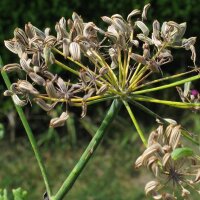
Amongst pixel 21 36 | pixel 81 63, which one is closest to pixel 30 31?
pixel 21 36

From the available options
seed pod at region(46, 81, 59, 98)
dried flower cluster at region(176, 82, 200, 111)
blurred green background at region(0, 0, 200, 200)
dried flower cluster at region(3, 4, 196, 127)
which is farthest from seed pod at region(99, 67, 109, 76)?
blurred green background at region(0, 0, 200, 200)

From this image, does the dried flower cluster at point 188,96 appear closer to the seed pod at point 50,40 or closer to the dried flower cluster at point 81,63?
the dried flower cluster at point 81,63

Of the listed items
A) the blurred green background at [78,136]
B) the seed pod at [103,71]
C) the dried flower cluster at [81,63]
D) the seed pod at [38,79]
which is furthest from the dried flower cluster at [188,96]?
the blurred green background at [78,136]

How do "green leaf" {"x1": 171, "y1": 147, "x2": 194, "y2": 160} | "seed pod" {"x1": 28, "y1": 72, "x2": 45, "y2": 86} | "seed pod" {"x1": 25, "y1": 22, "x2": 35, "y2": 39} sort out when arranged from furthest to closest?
"seed pod" {"x1": 25, "y1": 22, "x2": 35, "y2": 39} → "seed pod" {"x1": 28, "y1": 72, "x2": 45, "y2": 86} → "green leaf" {"x1": 171, "y1": 147, "x2": 194, "y2": 160}

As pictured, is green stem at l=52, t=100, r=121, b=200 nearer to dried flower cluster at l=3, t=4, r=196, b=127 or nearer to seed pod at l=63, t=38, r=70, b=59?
dried flower cluster at l=3, t=4, r=196, b=127

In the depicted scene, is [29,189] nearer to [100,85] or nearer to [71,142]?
[71,142]

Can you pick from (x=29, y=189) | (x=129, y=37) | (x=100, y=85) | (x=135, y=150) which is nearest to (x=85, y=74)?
(x=100, y=85)
